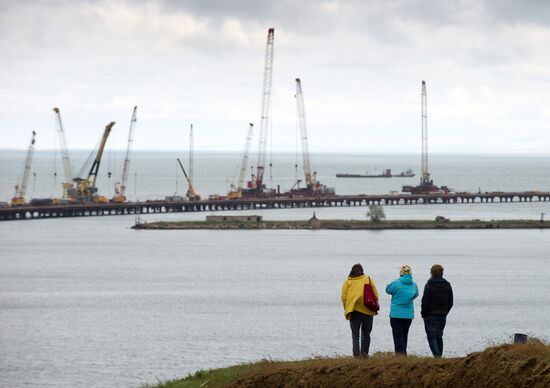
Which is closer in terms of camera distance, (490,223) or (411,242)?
(411,242)

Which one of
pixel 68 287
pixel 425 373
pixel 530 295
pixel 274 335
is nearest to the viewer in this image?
pixel 425 373

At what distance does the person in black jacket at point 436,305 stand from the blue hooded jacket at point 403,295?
0.68 feet

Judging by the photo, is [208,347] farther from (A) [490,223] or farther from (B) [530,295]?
(A) [490,223]

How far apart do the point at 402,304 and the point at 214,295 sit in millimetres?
54756

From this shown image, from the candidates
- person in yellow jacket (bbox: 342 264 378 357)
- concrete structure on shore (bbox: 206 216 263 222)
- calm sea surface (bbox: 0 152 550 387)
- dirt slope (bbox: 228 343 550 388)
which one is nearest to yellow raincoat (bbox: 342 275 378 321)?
person in yellow jacket (bbox: 342 264 378 357)

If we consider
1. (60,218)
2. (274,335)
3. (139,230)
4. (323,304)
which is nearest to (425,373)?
(274,335)

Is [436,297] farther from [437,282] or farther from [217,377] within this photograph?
[217,377]

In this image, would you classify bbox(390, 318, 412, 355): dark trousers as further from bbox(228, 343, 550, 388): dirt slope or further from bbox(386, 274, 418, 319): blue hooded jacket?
bbox(228, 343, 550, 388): dirt slope

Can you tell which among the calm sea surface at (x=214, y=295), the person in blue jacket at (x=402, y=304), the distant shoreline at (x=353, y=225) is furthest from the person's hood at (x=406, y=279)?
the distant shoreline at (x=353, y=225)

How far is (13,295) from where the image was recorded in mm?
76000

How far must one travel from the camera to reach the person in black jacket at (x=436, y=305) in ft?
64.6

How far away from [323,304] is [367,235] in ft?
231

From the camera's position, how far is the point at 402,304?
1989cm

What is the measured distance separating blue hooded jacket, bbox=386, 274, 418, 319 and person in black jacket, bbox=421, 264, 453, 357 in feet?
0.68
